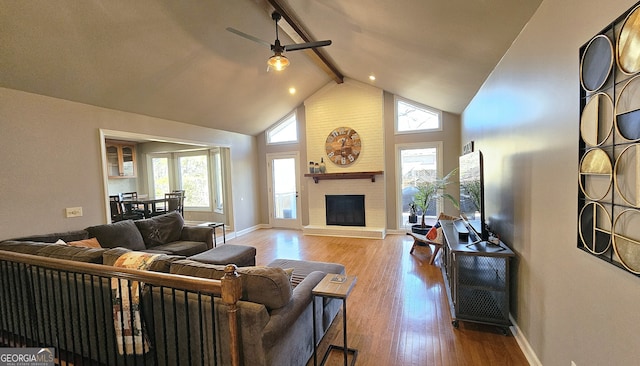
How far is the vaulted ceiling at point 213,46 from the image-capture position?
242cm

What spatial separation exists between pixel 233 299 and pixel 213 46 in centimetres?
366

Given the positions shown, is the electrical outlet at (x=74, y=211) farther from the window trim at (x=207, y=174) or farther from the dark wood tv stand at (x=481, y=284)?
the dark wood tv stand at (x=481, y=284)

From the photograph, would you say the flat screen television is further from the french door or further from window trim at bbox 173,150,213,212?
window trim at bbox 173,150,213,212

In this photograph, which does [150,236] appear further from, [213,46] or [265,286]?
[265,286]

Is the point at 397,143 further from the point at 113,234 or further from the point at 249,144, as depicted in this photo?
the point at 113,234

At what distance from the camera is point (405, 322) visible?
260 cm

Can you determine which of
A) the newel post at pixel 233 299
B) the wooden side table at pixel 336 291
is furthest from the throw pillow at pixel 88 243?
the wooden side table at pixel 336 291

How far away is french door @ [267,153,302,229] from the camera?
715cm

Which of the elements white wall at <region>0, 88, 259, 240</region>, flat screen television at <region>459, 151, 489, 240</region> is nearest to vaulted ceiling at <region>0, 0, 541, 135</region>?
white wall at <region>0, 88, 259, 240</region>

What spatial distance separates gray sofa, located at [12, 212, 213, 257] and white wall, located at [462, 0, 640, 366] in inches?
161

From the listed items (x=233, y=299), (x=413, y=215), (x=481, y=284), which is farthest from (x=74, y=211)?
(x=413, y=215)

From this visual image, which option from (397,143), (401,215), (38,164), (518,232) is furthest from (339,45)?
(38,164)

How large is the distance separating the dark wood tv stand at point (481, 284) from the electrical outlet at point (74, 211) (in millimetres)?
4732

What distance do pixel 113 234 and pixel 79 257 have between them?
157 centimetres
